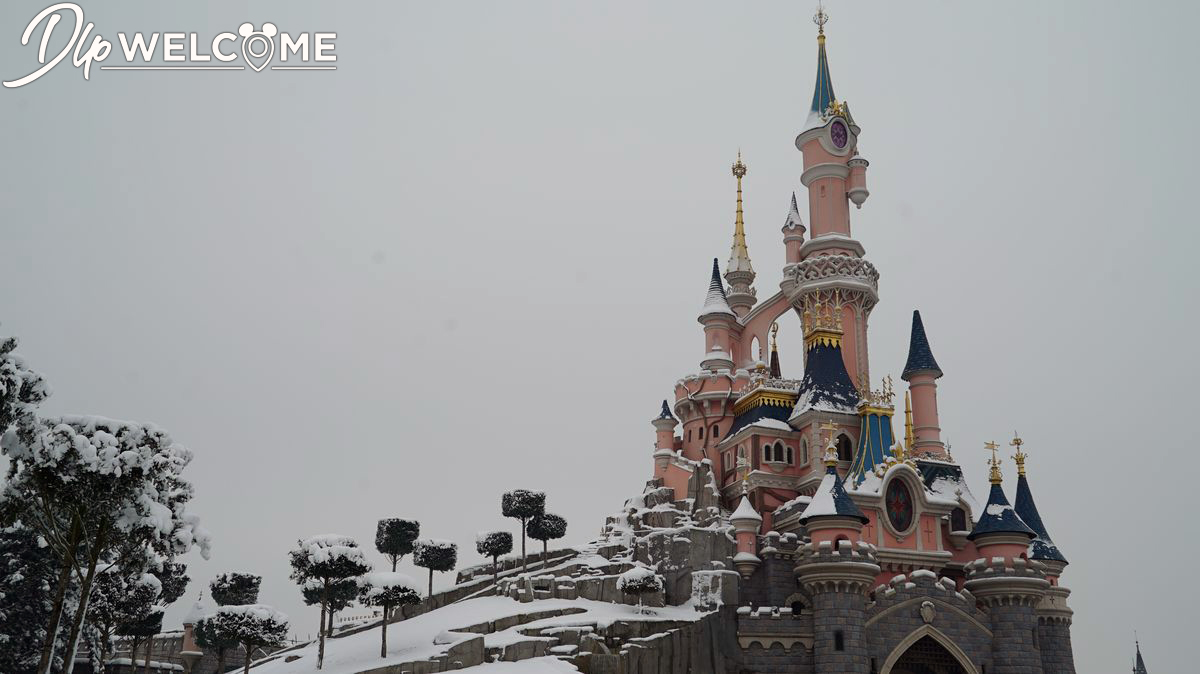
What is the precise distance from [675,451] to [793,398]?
31.5 feet

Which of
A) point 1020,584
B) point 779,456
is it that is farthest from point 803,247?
point 1020,584

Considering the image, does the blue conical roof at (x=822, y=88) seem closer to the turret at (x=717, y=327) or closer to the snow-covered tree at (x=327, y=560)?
the turret at (x=717, y=327)

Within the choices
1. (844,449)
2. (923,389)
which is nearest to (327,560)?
(844,449)

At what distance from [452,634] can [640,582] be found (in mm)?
9114

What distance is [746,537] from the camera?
50.2m

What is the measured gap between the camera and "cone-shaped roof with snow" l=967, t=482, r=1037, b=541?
49.7 m

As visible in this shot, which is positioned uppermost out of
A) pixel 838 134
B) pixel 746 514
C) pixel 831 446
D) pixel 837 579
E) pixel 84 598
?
pixel 838 134

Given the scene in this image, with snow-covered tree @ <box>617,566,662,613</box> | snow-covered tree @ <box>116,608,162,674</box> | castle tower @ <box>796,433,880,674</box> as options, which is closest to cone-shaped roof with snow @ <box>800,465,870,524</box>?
castle tower @ <box>796,433,880,674</box>

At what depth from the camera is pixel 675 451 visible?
2566 inches

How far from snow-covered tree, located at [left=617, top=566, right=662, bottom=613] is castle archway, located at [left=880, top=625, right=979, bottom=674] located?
10.8 metres

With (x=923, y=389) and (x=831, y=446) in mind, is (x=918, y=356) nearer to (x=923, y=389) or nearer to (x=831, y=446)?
(x=923, y=389)

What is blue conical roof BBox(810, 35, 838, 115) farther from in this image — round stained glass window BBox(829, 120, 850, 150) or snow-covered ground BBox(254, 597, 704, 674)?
snow-covered ground BBox(254, 597, 704, 674)

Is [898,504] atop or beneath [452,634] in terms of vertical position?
atop

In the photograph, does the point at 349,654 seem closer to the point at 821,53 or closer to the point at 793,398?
the point at 793,398
